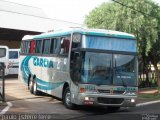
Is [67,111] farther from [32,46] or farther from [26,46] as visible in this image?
[26,46]

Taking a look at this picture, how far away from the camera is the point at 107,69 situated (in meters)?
16.0

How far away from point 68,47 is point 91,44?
129cm

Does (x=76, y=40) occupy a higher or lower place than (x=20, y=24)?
lower

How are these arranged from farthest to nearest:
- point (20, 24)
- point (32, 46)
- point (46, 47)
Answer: point (20, 24), point (32, 46), point (46, 47)

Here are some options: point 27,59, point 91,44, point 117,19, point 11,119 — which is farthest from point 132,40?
point 117,19

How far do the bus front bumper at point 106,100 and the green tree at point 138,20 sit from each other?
435 inches

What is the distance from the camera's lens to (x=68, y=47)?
56.0 feet

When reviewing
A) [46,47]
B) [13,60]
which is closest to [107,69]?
[46,47]

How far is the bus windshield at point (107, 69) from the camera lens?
15.7 metres

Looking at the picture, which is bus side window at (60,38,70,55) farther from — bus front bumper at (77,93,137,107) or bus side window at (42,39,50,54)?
bus front bumper at (77,93,137,107)

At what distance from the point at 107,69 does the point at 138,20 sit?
11.4 metres

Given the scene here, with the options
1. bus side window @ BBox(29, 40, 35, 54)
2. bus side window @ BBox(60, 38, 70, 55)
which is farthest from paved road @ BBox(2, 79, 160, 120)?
bus side window @ BBox(29, 40, 35, 54)

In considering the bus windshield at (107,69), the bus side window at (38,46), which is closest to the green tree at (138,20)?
the bus side window at (38,46)

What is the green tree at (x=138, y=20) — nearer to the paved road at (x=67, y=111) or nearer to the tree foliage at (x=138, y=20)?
the tree foliage at (x=138, y=20)
